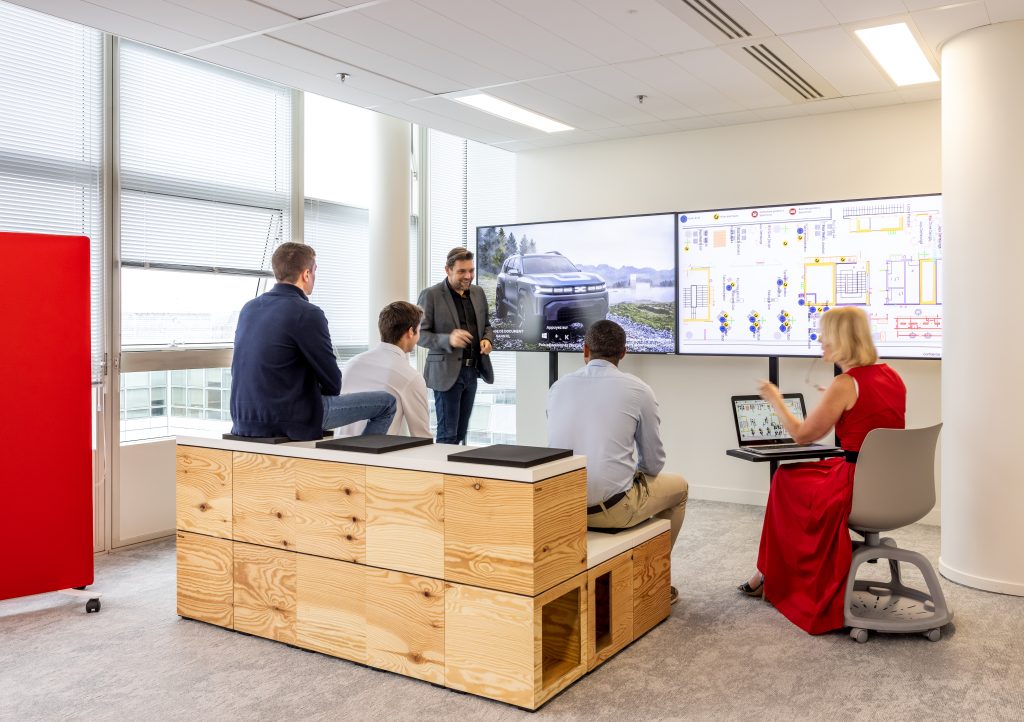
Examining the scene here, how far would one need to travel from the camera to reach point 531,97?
5.13 metres

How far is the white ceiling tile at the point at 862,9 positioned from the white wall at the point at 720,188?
165cm

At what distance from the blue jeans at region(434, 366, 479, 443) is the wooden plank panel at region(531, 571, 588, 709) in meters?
2.56

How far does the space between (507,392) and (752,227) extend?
99.6 inches

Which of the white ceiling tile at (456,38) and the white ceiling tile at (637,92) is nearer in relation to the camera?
the white ceiling tile at (456,38)

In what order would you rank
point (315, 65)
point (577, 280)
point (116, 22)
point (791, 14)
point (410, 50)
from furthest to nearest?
1. point (577, 280)
2. point (315, 65)
3. point (410, 50)
4. point (116, 22)
5. point (791, 14)

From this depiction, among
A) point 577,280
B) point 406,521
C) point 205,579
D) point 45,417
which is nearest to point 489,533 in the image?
point 406,521

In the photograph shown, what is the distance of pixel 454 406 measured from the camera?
18.0 feet

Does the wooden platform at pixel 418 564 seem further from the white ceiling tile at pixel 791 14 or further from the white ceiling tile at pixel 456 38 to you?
the white ceiling tile at pixel 791 14

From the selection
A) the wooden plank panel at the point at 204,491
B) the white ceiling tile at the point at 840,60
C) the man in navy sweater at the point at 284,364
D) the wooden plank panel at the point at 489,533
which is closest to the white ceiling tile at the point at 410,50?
the man in navy sweater at the point at 284,364

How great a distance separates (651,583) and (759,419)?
1.17 m

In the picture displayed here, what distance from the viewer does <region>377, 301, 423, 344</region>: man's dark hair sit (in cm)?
381

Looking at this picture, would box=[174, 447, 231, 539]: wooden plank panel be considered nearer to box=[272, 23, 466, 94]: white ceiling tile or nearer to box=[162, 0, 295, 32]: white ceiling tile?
box=[162, 0, 295, 32]: white ceiling tile

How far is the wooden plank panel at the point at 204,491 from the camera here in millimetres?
3342

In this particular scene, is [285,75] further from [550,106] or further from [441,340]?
[441,340]
